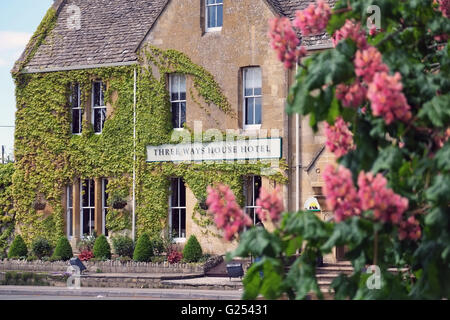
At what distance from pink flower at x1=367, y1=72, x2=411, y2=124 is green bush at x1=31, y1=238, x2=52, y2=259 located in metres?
28.9

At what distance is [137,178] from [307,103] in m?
27.9

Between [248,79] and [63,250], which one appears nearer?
[248,79]

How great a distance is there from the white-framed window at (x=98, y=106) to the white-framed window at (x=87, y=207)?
2.21 metres

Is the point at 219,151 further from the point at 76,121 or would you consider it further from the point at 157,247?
the point at 76,121

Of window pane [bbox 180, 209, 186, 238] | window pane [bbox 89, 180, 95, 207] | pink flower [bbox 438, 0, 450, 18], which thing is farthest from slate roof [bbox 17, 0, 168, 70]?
pink flower [bbox 438, 0, 450, 18]

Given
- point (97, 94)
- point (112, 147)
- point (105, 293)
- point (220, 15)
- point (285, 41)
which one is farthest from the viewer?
point (97, 94)

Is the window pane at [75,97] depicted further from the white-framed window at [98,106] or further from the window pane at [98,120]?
the window pane at [98,120]

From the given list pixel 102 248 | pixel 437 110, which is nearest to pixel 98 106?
pixel 102 248

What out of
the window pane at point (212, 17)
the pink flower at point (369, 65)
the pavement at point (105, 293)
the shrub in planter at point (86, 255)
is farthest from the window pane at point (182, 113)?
the pink flower at point (369, 65)

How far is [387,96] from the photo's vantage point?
5.07 meters

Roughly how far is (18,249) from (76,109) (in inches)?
242

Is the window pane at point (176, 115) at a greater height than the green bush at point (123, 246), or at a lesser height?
greater

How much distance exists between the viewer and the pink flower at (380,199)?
16.2ft

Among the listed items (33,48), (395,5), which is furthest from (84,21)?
(395,5)
